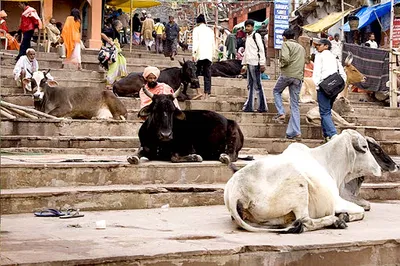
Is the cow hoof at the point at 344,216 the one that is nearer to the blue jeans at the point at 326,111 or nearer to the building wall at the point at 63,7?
the blue jeans at the point at 326,111

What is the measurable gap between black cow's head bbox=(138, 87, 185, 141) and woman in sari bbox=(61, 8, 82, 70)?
10.0 m

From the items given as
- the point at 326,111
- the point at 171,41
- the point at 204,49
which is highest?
the point at 171,41

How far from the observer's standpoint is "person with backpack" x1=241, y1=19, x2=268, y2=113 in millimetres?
15453

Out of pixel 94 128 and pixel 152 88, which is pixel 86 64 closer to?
pixel 94 128

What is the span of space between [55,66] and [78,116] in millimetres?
5896

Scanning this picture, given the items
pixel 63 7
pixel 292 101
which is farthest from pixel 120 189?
pixel 63 7

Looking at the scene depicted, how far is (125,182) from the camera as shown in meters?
9.33

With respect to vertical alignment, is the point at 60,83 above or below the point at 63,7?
below

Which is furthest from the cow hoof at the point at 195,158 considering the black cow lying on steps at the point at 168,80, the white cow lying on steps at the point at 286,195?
the black cow lying on steps at the point at 168,80

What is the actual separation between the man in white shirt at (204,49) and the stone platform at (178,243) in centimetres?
904

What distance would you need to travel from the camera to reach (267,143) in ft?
43.4

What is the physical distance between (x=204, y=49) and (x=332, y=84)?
4.61 m

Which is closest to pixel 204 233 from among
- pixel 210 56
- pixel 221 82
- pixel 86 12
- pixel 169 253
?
pixel 169 253

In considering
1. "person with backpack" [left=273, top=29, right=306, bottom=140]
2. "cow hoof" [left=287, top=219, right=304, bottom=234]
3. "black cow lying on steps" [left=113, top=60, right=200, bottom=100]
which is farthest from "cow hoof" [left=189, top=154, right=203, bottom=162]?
"black cow lying on steps" [left=113, top=60, right=200, bottom=100]
